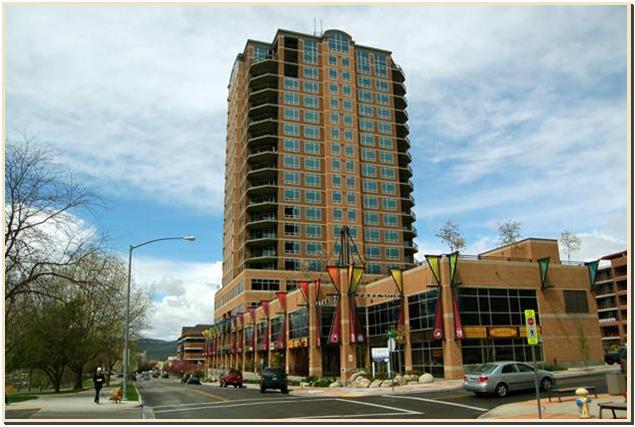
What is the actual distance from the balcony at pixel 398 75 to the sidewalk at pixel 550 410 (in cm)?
10017

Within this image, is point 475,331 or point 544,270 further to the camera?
point 544,270

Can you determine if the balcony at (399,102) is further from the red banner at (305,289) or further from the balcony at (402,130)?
the red banner at (305,289)

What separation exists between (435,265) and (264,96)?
70902mm

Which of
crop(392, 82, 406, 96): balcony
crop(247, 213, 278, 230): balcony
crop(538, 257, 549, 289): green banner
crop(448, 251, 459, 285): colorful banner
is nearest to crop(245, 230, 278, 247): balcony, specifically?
crop(247, 213, 278, 230): balcony

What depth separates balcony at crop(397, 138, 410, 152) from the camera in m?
111

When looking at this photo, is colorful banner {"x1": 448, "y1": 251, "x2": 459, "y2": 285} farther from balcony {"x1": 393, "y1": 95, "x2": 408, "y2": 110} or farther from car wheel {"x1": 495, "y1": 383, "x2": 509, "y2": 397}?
balcony {"x1": 393, "y1": 95, "x2": 408, "y2": 110}

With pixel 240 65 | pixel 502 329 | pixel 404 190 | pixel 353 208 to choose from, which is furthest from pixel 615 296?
pixel 240 65

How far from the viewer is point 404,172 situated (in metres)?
110

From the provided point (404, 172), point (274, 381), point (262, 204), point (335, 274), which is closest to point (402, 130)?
point (404, 172)

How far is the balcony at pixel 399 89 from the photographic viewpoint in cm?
11481

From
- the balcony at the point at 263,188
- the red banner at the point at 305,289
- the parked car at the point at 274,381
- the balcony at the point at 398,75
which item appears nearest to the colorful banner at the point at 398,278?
the parked car at the point at 274,381

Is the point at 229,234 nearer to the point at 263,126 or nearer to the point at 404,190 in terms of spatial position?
the point at 263,126

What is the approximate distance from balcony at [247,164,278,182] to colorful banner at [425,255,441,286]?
6014 cm

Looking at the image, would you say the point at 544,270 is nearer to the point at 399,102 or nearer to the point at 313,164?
the point at 313,164
